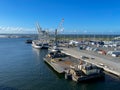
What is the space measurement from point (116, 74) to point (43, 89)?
1394 centimetres

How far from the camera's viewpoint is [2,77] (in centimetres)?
3138

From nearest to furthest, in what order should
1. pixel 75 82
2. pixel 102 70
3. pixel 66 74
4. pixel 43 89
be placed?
pixel 43 89
pixel 75 82
pixel 66 74
pixel 102 70

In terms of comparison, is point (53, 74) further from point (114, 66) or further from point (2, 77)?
point (114, 66)

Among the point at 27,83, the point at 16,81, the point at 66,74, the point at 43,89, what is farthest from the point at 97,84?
the point at 16,81

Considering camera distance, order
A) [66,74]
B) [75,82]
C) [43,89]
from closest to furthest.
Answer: [43,89]
[75,82]
[66,74]

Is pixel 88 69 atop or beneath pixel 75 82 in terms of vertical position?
atop

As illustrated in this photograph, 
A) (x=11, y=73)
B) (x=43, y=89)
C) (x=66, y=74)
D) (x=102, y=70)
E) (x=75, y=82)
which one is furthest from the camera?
(x=11, y=73)

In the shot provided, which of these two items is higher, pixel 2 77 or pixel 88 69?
pixel 88 69

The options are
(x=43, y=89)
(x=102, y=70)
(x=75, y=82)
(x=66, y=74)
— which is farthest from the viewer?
(x=102, y=70)

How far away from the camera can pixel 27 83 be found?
2786 cm

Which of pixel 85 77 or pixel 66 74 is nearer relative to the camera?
pixel 85 77

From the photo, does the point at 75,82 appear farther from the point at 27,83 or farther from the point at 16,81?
the point at 16,81

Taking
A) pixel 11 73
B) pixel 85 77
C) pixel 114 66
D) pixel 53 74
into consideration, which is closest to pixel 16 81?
pixel 11 73

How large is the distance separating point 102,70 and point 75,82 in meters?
7.45
